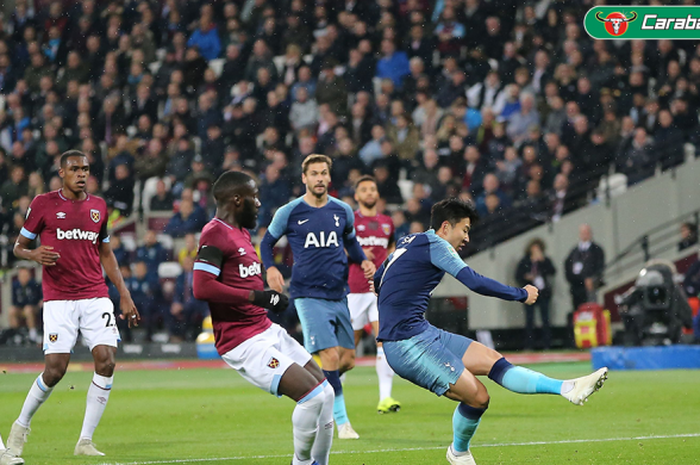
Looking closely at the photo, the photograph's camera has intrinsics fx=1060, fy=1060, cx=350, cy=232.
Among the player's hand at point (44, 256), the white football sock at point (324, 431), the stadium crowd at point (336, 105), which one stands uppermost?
the stadium crowd at point (336, 105)

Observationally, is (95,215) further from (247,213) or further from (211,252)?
(211,252)

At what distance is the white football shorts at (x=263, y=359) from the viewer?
637 centimetres

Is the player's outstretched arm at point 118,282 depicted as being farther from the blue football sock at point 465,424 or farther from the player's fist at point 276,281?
the blue football sock at point 465,424

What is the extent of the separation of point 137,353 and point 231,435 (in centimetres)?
1282

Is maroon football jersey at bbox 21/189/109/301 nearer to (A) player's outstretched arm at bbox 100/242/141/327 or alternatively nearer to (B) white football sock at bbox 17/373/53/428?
(A) player's outstretched arm at bbox 100/242/141/327

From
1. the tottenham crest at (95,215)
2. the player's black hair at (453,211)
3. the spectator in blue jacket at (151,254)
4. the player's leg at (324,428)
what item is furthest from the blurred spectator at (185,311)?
the player's leg at (324,428)

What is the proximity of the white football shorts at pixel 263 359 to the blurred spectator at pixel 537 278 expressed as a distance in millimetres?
14139

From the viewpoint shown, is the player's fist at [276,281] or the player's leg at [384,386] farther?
the player's leg at [384,386]

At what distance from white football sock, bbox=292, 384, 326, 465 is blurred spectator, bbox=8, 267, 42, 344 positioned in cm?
1733

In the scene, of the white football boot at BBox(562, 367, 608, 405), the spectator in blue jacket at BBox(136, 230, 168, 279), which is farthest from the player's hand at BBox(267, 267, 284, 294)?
the spectator in blue jacket at BBox(136, 230, 168, 279)

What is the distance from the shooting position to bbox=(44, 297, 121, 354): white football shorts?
858 centimetres

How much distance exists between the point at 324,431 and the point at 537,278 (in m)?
14.2

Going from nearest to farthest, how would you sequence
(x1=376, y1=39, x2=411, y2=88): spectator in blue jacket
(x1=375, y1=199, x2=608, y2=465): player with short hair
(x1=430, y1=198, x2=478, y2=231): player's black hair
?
1. (x1=375, y1=199, x2=608, y2=465): player with short hair
2. (x1=430, y1=198, x2=478, y2=231): player's black hair
3. (x1=376, y1=39, x2=411, y2=88): spectator in blue jacket

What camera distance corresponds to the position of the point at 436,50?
75.7 feet
